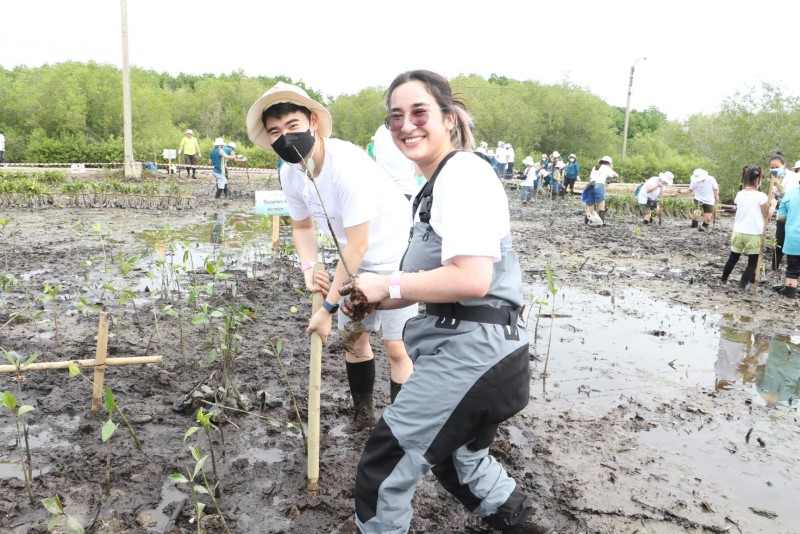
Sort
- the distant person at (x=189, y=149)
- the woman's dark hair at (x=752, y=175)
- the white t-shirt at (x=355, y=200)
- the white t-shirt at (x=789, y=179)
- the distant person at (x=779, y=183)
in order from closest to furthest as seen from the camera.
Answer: the white t-shirt at (x=355, y=200)
the woman's dark hair at (x=752, y=175)
the distant person at (x=779, y=183)
the white t-shirt at (x=789, y=179)
the distant person at (x=189, y=149)

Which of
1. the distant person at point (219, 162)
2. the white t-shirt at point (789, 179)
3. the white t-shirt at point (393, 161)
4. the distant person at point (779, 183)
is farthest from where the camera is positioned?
the distant person at point (219, 162)

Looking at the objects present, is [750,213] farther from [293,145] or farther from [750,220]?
[293,145]

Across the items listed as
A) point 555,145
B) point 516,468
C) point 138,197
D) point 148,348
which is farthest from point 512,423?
point 555,145

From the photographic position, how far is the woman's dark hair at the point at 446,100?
6.13 ft

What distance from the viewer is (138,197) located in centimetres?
1283

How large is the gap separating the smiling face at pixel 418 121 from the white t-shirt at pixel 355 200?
671 mm

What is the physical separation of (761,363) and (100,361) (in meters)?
4.94

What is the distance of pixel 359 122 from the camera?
1895 inches

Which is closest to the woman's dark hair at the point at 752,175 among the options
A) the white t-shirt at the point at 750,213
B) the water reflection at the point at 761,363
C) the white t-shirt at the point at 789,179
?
the white t-shirt at the point at 750,213

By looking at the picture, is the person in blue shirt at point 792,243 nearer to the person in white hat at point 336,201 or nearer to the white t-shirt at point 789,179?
the white t-shirt at point 789,179

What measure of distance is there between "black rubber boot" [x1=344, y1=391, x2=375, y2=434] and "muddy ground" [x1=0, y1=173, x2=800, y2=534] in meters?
0.10

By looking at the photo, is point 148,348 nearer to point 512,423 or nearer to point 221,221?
point 512,423

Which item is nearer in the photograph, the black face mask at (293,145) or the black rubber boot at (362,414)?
the black face mask at (293,145)

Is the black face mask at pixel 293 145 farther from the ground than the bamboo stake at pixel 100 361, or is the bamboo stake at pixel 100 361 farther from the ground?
the black face mask at pixel 293 145
